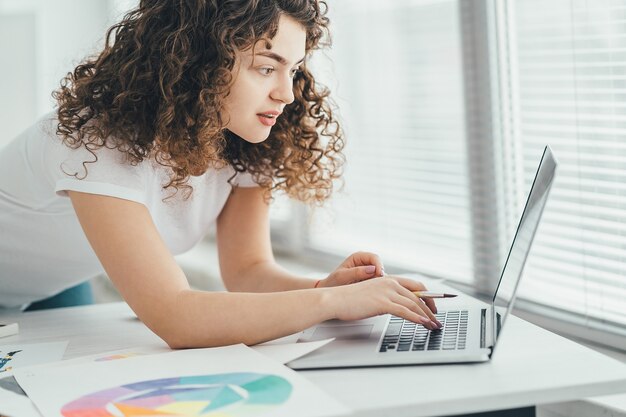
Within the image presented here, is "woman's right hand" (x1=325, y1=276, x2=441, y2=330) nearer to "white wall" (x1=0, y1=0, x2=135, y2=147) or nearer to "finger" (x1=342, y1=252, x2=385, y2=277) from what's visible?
"finger" (x1=342, y1=252, x2=385, y2=277)

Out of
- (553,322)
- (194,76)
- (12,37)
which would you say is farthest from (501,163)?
(12,37)

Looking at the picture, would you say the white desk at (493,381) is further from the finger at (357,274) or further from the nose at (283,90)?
the nose at (283,90)

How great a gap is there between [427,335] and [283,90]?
47 cm

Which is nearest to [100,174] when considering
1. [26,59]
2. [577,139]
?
[577,139]

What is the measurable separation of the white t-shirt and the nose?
0.76 ft

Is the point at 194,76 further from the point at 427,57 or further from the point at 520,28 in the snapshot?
the point at 427,57

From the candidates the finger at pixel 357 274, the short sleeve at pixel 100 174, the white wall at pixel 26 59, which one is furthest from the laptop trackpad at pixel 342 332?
the white wall at pixel 26 59

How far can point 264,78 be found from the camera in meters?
1.38

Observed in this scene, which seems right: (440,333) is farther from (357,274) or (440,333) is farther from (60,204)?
(60,204)

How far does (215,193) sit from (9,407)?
2.34 ft

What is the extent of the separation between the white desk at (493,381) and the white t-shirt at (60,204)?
48 cm

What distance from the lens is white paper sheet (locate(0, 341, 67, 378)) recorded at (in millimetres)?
1240

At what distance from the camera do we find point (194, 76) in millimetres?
1384

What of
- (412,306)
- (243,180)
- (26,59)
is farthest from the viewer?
(26,59)
